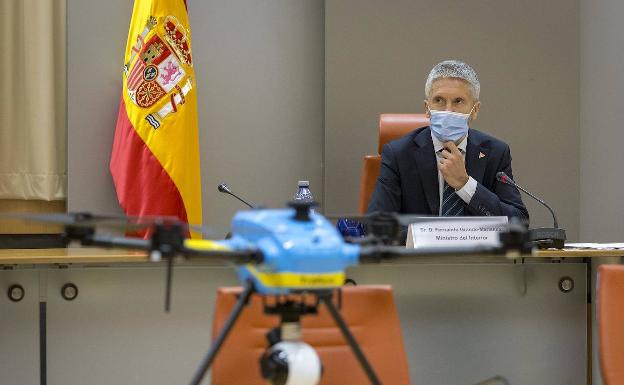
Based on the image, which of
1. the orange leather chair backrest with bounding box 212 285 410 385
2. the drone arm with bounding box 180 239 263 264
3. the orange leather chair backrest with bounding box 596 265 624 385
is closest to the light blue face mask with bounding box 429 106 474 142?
the orange leather chair backrest with bounding box 596 265 624 385

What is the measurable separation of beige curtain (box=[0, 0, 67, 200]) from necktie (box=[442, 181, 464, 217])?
6.87 ft

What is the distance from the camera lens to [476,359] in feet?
7.50

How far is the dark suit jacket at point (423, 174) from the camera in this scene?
2861 mm

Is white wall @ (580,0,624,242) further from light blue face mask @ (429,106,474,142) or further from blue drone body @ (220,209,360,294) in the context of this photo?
blue drone body @ (220,209,360,294)

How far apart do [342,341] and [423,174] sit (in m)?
1.42

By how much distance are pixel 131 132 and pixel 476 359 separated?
2.10 m

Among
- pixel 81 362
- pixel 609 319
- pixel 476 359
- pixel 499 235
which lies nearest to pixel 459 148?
pixel 476 359

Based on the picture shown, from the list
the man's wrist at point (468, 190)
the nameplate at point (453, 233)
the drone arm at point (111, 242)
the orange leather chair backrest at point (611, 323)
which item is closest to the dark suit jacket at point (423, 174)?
the man's wrist at point (468, 190)

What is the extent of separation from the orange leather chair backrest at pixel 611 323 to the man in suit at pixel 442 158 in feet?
3.46

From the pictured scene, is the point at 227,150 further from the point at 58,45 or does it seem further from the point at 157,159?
the point at 58,45

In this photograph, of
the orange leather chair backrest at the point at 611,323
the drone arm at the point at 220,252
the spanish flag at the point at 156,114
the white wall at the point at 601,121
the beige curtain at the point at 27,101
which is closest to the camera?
the drone arm at the point at 220,252

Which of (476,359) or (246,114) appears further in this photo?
(246,114)

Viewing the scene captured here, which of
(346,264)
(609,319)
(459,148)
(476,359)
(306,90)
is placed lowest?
(476,359)

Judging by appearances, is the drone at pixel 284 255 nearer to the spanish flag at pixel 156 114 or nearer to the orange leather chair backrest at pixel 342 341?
the orange leather chair backrest at pixel 342 341
